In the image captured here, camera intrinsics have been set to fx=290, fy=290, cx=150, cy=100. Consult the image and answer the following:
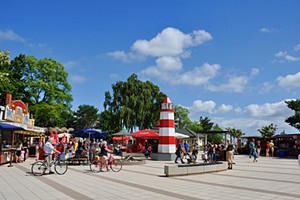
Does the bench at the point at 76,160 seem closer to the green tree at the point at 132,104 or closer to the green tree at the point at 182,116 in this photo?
the green tree at the point at 132,104

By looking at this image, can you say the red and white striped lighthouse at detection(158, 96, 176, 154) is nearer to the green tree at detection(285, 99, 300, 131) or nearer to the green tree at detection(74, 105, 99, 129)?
the green tree at detection(285, 99, 300, 131)

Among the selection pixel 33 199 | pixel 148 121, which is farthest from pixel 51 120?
pixel 33 199

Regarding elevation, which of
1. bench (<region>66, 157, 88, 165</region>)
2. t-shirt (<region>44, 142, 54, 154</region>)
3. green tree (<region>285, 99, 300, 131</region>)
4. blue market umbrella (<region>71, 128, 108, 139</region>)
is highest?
green tree (<region>285, 99, 300, 131</region>)

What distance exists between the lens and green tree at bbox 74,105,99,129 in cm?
10444

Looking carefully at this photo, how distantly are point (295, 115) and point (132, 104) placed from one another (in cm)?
2452

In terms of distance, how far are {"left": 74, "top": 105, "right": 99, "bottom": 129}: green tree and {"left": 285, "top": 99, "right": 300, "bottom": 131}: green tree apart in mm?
73737

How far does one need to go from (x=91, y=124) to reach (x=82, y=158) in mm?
90537

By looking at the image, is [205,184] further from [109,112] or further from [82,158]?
[109,112]

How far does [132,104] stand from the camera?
150 ft

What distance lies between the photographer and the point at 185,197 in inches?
303

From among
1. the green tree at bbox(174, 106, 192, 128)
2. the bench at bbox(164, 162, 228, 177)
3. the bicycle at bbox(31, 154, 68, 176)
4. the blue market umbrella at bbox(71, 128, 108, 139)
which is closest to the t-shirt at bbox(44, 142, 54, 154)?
the bicycle at bbox(31, 154, 68, 176)

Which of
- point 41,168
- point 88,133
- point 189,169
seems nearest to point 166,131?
point 88,133

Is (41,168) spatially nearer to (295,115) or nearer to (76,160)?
(76,160)

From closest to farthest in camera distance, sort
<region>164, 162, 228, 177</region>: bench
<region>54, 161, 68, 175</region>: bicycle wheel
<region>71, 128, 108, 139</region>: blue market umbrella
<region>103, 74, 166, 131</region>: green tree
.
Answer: <region>164, 162, 228, 177</region>: bench
<region>54, 161, 68, 175</region>: bicycle wheel
<region>71, 128, 108, 139</region>: blue market umbrella
<region>103, 74, 166, 131</region>: green tree
